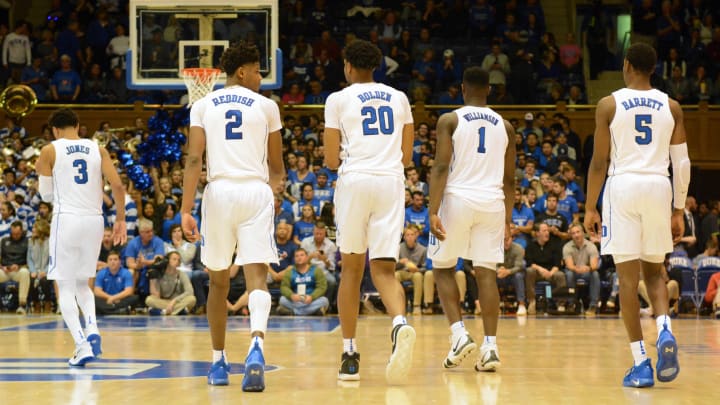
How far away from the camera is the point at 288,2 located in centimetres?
2925

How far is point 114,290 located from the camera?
61.2 feet

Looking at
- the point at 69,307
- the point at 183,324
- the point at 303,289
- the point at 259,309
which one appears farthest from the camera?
the point at 303,289

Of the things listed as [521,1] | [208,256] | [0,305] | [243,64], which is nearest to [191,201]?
[208,256]

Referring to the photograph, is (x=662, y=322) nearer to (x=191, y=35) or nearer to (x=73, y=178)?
(x=73, y=178)

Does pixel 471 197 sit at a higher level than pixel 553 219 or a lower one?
higher

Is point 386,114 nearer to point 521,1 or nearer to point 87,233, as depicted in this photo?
point 87,233

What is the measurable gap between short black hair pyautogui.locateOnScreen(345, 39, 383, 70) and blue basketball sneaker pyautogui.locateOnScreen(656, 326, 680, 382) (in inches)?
113

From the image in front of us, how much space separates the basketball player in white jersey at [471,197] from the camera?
9.28 metres

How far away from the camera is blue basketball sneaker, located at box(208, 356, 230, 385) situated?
26.1 ft

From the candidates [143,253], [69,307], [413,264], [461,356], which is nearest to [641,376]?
[461,356]

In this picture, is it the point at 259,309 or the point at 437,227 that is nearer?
the point at 259,309

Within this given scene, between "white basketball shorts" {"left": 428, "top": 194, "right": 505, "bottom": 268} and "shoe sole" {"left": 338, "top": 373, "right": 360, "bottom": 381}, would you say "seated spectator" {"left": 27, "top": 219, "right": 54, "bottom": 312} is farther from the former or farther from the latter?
"shoe sole" {"left": 338, "top": 373, "right": 360, "bottom": 381}

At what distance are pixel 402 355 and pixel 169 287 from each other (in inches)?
448

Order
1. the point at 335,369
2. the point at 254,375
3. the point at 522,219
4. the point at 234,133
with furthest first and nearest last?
1. the point at 522,219
2. the point at 335,369
3. the point at 234,133
4. the point at 254,375
